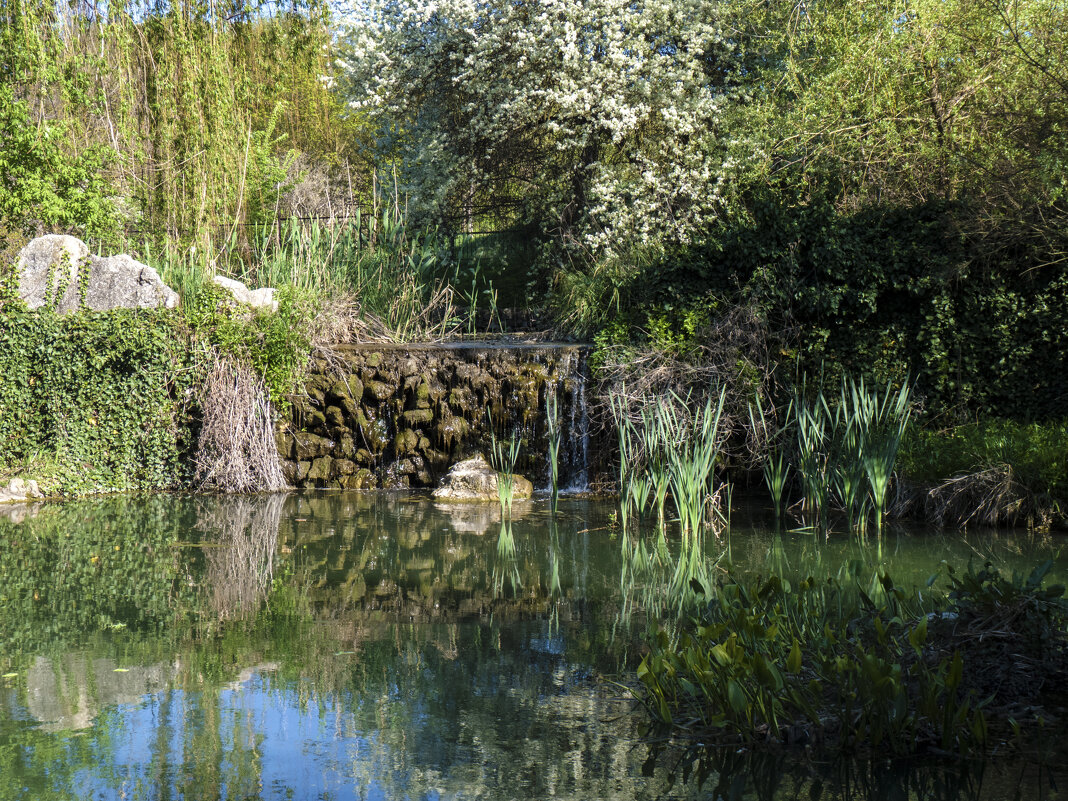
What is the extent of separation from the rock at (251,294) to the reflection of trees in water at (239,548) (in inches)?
90.1

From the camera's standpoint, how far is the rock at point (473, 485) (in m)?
9.97

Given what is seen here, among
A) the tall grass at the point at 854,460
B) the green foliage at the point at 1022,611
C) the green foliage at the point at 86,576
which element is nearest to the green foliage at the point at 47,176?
the green foliage at the point at 86,576

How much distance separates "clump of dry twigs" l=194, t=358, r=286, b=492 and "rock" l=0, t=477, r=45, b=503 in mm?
1512

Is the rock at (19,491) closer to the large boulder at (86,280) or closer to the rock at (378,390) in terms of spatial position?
the large boulder at (86,280)

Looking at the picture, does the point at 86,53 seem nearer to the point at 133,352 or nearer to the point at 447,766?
the point at 133,352

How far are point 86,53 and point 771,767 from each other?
10.6m

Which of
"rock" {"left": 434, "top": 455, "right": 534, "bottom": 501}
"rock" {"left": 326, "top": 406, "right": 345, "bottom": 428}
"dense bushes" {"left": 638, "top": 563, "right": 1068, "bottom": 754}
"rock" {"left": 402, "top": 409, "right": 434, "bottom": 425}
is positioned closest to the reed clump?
"rock" {"left": 434, "top": 455, "right": 534, "bottom": 501}

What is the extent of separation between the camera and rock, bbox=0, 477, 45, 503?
9562mm

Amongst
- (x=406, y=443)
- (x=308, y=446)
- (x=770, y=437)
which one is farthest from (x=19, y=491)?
(x=770, y=437)

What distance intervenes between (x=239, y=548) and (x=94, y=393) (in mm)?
3983

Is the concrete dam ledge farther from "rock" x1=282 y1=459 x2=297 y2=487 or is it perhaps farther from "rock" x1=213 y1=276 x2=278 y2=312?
"rock" x1=213 y1=276 x2=278 y2=312

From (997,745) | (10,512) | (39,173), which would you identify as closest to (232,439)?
(10,512)

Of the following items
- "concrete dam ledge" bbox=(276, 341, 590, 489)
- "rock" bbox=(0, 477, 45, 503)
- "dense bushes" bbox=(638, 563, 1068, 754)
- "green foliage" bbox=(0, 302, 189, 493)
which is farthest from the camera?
"concrete dam ledge" bbox=(276, 341, 590, 489)

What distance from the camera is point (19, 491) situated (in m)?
9.66
